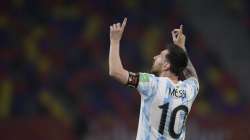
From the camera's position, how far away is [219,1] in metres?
15.4

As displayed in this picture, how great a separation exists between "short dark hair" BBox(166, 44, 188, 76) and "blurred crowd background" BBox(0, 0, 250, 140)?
19.0 ft

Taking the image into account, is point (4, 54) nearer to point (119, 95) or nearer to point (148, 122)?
point (119, 95)

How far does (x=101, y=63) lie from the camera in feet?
43.8

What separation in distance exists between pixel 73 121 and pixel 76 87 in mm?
634

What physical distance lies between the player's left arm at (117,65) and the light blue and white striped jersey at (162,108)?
4.5 inches

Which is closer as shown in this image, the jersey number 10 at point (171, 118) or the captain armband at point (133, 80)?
the captain armband at point (133, 80)

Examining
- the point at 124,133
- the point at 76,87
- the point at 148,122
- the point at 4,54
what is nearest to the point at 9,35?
the point at 4,54

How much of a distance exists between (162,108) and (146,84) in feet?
0.78

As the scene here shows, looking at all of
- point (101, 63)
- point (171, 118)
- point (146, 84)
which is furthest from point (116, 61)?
point (101, 63)

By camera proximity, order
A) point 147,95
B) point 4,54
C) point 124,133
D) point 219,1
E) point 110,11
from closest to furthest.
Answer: point 147,95 → point 124,133 → point 4,54 → point 110,11 → point 219,1

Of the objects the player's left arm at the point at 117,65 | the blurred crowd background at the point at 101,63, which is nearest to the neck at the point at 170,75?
the player's left arm at the point at 117,65

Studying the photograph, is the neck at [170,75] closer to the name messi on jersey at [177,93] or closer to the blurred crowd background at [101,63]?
the name messi on jersey at [177,93]

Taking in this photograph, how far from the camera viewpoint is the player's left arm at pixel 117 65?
559 cm

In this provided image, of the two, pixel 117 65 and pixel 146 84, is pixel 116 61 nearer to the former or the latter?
pixel 117 65
